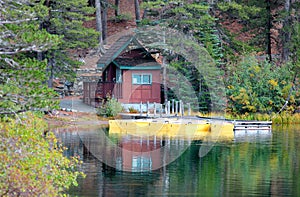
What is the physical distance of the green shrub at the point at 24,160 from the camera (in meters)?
13.9

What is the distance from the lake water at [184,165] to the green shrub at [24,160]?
20.1 ft

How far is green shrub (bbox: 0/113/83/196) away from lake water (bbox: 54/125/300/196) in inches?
241

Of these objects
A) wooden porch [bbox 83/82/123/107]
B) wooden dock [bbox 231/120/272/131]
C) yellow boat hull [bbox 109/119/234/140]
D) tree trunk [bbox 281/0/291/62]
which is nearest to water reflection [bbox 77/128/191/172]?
yellow boat hull [bbox 109/119/234/140]

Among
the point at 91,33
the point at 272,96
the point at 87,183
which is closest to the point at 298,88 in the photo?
the point at 272,96

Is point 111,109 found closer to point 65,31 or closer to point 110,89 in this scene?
point 110,89

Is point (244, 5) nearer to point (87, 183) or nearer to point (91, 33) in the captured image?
point (91, 33)

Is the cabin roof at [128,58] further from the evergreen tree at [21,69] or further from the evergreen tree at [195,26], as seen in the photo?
the evergreen tree at [21,69]

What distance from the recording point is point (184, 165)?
27.1m

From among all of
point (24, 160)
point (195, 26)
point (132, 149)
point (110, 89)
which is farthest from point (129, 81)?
point (24, 160)

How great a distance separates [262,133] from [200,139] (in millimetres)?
4593

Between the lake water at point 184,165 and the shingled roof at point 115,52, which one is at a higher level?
the shingled roof at point 115,52

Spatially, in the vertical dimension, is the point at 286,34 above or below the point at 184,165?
above

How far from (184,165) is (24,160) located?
13.6 metres

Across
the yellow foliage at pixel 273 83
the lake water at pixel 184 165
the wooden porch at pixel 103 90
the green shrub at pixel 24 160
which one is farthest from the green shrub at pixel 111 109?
the green shrub at pixel 24 160
